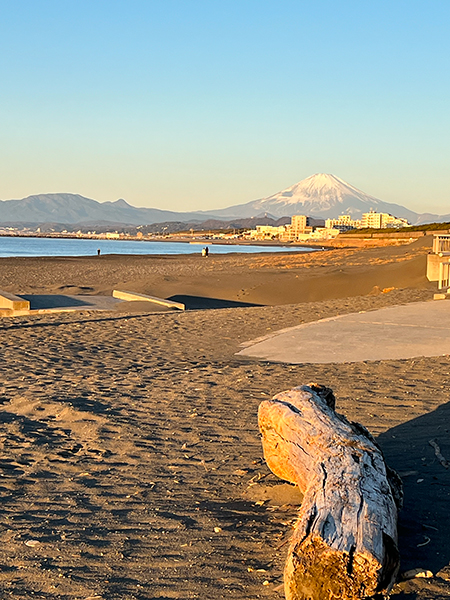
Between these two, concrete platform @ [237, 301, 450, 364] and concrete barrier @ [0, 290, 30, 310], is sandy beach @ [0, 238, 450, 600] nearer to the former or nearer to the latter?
concrete platform @ [237, 301, 450, 364]

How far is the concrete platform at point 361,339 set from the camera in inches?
359

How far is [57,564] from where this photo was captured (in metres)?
3.43

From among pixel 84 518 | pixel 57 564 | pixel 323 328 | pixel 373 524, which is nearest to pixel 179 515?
pixel 84 518

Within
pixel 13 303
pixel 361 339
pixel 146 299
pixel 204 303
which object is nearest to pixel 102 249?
pixel 204 303

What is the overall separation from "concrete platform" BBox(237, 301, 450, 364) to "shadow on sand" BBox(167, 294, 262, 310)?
7.71 meters

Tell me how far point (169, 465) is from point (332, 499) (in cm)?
201

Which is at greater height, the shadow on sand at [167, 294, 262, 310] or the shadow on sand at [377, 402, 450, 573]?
the shadow on sand at [377, 402, 450, 573]

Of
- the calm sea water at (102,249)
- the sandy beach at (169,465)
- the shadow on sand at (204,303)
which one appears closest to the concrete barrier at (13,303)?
the sandy beach at (169,465)

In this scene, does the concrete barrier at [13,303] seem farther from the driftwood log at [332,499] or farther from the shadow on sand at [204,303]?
the driftwood log at [332,499]

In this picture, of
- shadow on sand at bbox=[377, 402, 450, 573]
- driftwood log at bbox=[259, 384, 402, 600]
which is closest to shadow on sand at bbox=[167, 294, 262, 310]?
shadow on sand at bbox=[377, 402, 450, 573]

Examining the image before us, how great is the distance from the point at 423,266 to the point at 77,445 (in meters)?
21.7

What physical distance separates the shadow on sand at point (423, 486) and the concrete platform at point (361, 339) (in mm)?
2784

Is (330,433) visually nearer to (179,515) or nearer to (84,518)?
(179,515)

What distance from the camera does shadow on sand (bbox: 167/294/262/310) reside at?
19862 mm
